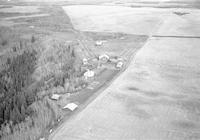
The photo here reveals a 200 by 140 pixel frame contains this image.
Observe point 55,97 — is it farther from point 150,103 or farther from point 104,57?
point 104,57

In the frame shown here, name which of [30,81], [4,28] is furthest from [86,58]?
[4,28]

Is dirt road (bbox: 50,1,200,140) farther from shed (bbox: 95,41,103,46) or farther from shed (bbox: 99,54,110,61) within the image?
shed (bbox: 95,41,103,46)

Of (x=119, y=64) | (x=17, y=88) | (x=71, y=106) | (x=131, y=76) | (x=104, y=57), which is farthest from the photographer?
(x=104, y=57)

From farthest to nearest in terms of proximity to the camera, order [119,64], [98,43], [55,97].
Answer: [98,43]
[119,64]
[55,97]

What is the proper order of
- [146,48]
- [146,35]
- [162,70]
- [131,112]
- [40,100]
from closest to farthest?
1. [131,112]
2. [40,100]
3. [162,70]
4. [146,48]
5. [146,35]

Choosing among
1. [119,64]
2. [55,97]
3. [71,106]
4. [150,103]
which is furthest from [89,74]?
[150,103]

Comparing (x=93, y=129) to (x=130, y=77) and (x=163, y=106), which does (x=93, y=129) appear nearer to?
(x=163, y=106)

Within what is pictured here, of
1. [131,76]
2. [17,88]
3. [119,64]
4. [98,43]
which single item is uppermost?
[98,43]
